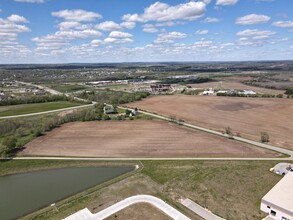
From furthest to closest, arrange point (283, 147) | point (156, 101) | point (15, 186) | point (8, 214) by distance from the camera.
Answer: point (156, 101) < point (283, 147) < point (15, 186) < point (8, 214)

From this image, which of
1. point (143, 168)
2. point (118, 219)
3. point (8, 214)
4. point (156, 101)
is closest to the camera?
point (118, 219)

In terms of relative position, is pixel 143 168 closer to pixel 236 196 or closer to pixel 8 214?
pixel 236 196

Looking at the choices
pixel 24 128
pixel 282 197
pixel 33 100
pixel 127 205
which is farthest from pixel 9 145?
pixel 33 100

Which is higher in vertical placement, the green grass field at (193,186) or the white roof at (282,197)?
the white roof at (282,197)

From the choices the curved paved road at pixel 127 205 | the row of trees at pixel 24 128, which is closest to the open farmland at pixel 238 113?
the row of trees at pixel 24 128

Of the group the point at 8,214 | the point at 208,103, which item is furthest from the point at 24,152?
the point at 208,103

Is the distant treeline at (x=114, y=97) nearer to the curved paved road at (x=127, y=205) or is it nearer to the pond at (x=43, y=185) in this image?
the pond at (x=43, y=185)

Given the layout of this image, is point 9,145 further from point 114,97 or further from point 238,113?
point 238,113
